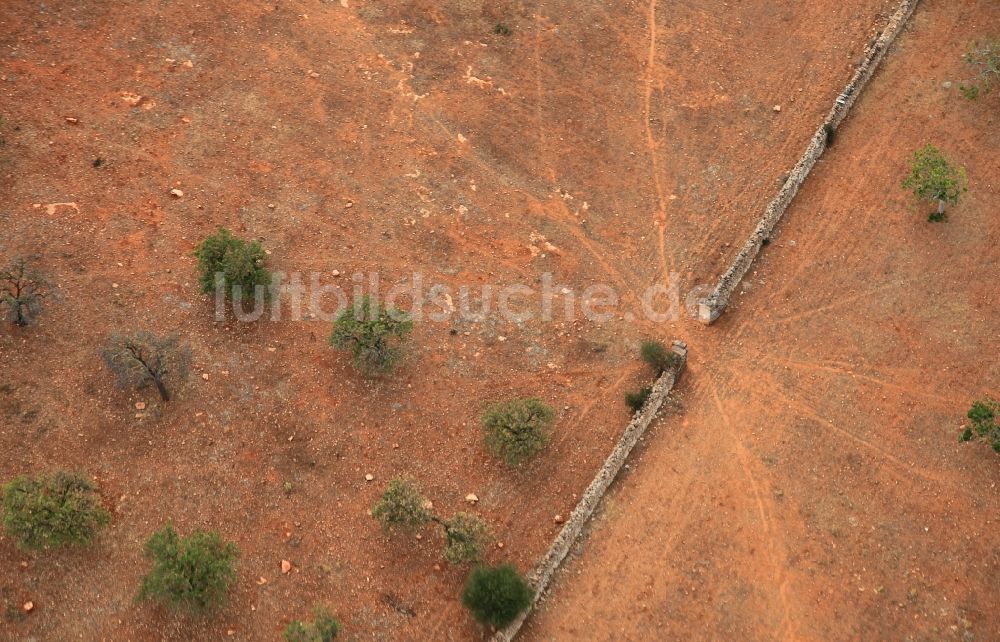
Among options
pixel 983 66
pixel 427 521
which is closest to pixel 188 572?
pixel 427 521

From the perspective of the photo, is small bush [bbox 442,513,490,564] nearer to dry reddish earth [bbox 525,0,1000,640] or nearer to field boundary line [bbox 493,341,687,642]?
field boundary line [bbox 493,341,687,642]

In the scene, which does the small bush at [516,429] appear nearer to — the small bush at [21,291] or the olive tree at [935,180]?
the small bush at [21,291]

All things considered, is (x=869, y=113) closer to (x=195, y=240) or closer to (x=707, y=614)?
(x=707, y=614)

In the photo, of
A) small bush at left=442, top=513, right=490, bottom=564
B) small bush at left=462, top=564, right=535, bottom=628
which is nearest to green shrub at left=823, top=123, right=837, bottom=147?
small bush at left=442, top=513, right=490, bottom=564

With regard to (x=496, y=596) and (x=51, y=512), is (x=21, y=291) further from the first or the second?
(x=496, y=596)

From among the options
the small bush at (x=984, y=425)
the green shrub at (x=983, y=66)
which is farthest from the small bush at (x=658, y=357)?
the green shrub at (x=983, y=66)

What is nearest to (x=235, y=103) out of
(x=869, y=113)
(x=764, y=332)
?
(x=764, y=332)

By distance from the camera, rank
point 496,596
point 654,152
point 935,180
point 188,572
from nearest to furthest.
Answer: point 188,572 → point 496,596 → point 935,180 → point 654,152
